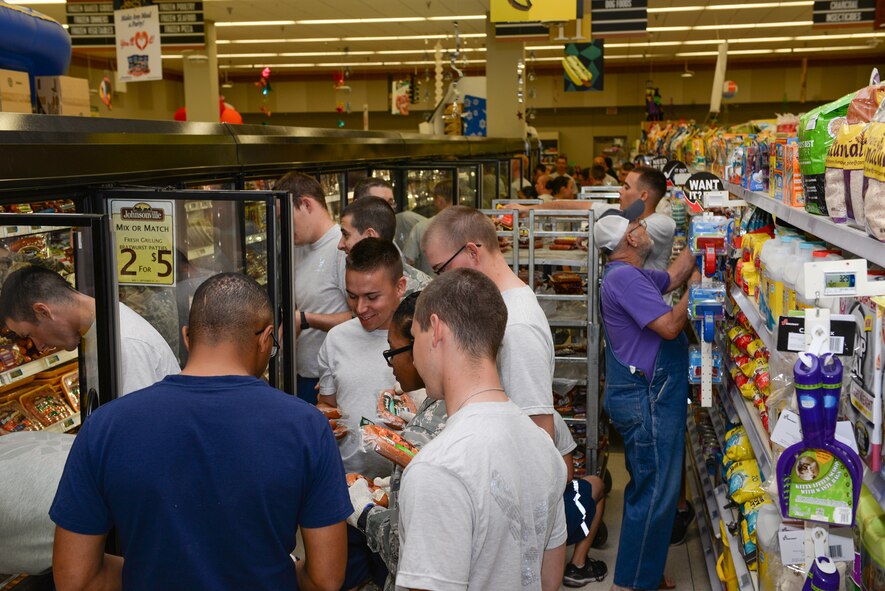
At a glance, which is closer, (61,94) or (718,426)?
(61,94)

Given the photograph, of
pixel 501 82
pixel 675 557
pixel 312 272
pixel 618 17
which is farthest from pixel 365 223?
pixel 501 82

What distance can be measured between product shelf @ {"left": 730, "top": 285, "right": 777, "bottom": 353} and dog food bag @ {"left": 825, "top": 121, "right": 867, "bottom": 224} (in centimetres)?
51

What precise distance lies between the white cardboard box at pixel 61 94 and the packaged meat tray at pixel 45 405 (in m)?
1.53

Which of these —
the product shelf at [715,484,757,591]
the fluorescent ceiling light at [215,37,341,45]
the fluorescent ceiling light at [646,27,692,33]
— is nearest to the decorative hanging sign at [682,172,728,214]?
the product shelf at [715,484,757,591]

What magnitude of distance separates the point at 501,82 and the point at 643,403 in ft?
31.3

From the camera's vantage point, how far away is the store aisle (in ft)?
15.1

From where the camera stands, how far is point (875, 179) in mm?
1854

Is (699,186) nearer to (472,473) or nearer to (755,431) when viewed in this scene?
(755,431)

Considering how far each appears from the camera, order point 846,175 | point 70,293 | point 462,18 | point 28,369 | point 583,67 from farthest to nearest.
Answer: point 462,18, point 583,67, point 28,369, point 70,293, point 846,175

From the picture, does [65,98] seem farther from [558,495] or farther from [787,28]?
[787,28]

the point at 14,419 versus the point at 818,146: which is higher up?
the point at 818,146

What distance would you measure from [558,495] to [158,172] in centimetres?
204

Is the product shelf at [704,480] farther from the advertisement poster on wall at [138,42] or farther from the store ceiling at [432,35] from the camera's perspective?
the store ceiling at [432,35]

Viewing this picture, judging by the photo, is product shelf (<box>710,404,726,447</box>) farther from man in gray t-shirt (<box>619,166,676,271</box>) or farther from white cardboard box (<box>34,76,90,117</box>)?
white cardboard box (<box>34,76,90,117</box>)
